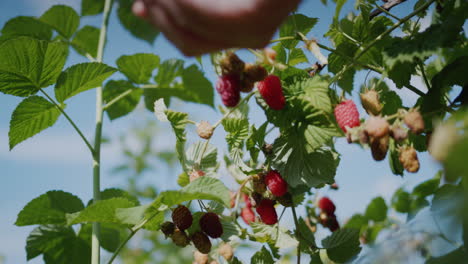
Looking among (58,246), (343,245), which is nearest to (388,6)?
(343,245)

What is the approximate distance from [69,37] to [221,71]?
0.87 m

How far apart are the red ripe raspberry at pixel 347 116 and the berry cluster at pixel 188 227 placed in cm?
29

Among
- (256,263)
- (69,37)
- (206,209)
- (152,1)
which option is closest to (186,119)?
(206,209)

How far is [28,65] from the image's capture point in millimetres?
879

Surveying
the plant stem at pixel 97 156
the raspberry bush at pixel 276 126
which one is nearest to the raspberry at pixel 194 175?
the raspberry bush at pixel 276 126

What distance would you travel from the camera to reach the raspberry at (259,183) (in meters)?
0.77

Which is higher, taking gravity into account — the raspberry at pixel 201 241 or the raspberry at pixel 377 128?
the raspberry at pixel 377 128

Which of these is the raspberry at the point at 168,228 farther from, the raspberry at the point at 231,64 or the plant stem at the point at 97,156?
the raspberry at the point at 231,64

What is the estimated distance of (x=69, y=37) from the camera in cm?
130

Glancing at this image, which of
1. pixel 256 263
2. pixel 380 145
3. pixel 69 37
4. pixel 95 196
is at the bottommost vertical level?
pixel 256 263

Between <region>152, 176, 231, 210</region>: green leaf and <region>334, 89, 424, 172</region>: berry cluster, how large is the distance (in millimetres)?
188

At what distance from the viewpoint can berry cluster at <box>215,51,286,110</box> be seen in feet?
1.93

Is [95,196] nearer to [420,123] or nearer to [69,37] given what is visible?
[69,37]

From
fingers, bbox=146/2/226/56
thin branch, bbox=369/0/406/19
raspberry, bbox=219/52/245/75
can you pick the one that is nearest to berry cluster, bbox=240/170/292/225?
raspberry, bbox=219/52/245/75
